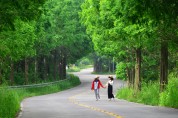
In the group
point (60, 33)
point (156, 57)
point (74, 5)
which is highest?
point (74, 5)

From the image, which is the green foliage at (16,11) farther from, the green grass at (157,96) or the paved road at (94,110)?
the green grass at (157,96)

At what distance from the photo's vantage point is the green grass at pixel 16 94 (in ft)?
58.6

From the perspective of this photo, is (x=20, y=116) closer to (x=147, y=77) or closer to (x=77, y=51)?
(x=147, y=77)

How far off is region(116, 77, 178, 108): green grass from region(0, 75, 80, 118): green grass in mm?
7757

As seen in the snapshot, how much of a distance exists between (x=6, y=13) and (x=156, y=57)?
25625mm

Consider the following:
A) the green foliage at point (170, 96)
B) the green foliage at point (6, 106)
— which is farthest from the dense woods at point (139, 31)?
the green foliage at point (6, 106)

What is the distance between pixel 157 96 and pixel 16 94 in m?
8.34

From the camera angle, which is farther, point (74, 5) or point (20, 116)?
point (74, 5)

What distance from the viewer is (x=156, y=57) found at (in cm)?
3862

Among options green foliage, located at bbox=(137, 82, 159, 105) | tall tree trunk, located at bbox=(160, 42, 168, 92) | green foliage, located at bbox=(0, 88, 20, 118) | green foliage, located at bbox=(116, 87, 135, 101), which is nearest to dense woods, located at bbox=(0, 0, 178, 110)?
tall tree trunk, located at bbox=(160, 42, 168, 92)

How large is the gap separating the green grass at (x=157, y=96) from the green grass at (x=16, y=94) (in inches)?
305

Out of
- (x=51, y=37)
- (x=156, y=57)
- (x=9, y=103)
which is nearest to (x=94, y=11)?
(x=156, y=57)

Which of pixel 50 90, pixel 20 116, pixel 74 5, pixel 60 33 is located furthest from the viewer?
pixel 74 5

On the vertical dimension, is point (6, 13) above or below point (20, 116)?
above
